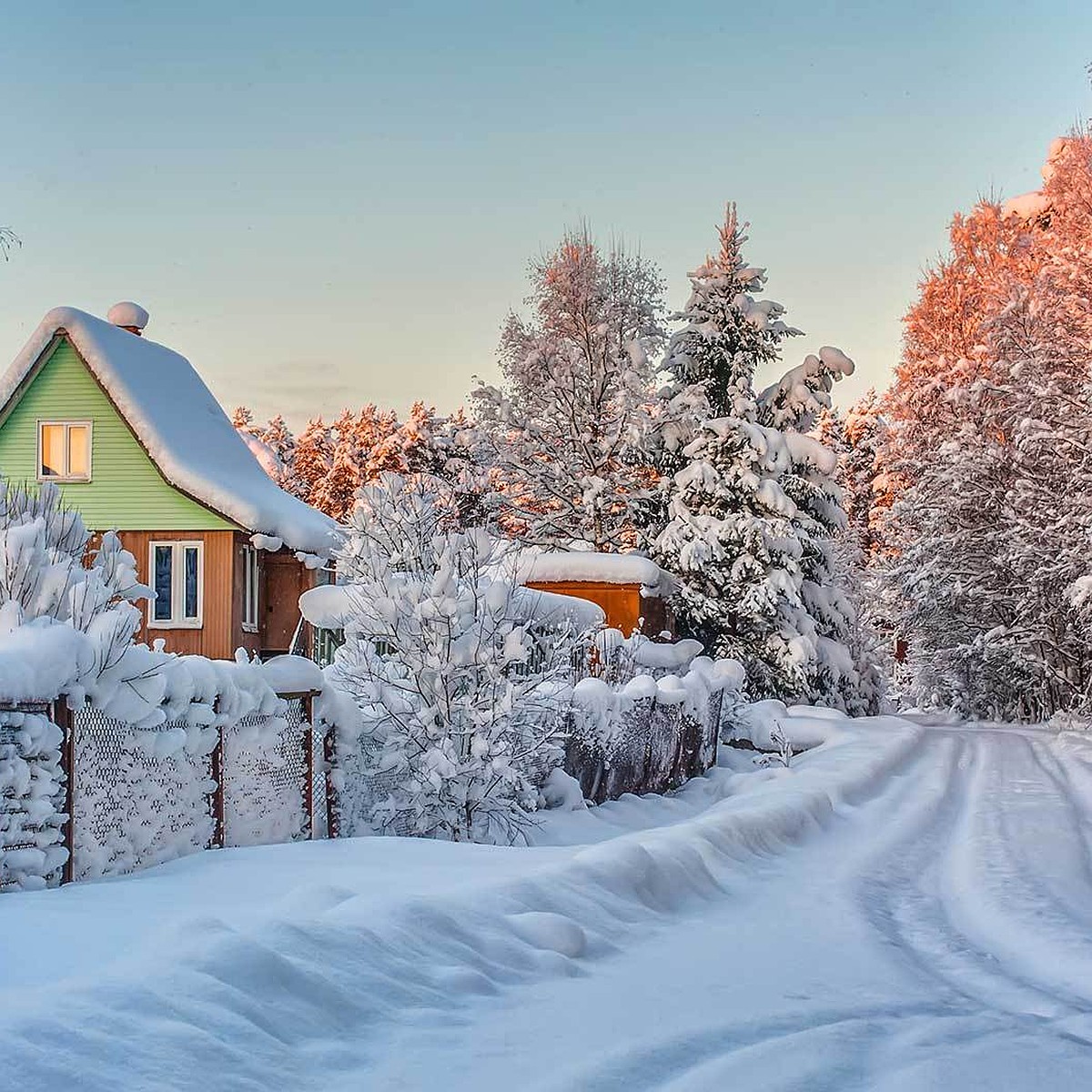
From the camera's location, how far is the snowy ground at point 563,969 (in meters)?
4.68

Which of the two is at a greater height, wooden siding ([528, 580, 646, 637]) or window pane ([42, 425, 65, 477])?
window pane ([42, 425, 65, 477])

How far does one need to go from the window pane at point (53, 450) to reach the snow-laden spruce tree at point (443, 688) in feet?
49.8

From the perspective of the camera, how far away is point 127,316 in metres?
28.2

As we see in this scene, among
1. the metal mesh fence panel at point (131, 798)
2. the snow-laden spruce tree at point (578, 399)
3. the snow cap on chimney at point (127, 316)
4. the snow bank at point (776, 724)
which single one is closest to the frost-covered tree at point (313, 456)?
the snow-laden spruce tree at point (578, 399)

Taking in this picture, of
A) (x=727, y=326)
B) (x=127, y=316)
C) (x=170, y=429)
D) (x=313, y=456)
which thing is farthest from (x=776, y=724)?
(x=313, y=456)

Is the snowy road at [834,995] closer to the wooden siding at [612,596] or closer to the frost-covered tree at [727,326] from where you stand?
the wooden siding at [612,596]

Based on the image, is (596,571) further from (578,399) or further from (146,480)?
(146,480)

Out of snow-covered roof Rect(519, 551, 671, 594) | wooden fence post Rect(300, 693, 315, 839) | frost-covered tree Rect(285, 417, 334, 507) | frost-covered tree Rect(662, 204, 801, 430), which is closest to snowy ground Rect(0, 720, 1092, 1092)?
wooden fence post Rect(300, 693, 315, 839)

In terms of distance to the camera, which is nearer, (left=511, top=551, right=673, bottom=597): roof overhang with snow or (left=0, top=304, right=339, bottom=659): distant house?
(left=0, top=304, right=339, bottom=659): distant house

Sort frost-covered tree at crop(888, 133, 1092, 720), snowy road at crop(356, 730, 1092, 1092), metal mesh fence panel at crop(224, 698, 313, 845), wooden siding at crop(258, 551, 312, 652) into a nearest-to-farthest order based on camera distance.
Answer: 1. snowy road at crop(356, 730, 1092, 1092)
2. metal mesh fence panel at crop(224, 698, 313, 845)
3. wooden siding at crop(258, 551, 312, 652)
4. frost-covered tree at crop(888, 133, 1092, 720)

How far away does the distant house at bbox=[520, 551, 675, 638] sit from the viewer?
26031 mm

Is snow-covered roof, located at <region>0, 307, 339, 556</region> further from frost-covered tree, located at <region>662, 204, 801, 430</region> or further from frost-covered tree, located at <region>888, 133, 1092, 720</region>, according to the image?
frost-covered tree, located at <region>888, 133, 1092, 720</region>

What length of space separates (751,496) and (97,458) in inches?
560

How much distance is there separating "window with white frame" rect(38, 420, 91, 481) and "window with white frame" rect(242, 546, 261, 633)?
11.9 ft
